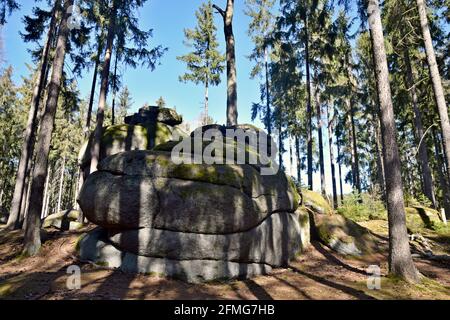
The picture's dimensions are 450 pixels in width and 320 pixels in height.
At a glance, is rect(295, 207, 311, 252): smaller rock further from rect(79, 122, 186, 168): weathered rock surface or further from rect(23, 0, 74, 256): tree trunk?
rect(23, 0, 74, 256): tree trunk

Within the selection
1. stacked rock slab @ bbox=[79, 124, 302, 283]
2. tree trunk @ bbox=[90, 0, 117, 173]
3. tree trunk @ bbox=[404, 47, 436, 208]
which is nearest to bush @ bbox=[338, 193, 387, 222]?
tree trunk @ bbox=[404, 47, 436, 208]

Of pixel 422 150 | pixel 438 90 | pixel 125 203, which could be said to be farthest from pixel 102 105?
pixel 422 150

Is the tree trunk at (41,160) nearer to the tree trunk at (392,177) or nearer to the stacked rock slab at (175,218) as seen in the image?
the stacked rock slab at (175,218)

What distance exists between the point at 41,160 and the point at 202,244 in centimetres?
669

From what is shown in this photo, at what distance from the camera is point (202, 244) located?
26.9 ft

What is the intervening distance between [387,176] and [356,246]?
3964 millimetres

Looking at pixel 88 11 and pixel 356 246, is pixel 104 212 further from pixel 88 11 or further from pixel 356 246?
pixel 88 11

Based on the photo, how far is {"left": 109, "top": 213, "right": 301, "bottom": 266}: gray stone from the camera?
26.7ft

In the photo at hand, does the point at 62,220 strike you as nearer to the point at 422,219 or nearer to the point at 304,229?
the point at 304,229

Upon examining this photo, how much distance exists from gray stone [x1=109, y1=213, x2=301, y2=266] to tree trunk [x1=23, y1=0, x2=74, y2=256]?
322 cm

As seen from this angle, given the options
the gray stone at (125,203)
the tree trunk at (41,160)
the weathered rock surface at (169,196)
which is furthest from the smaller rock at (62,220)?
the gray stone at (125,203)

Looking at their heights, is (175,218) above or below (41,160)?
below

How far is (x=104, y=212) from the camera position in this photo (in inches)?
333

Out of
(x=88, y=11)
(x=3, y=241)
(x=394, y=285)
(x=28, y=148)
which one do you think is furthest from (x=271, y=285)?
(x=88, y=11)
